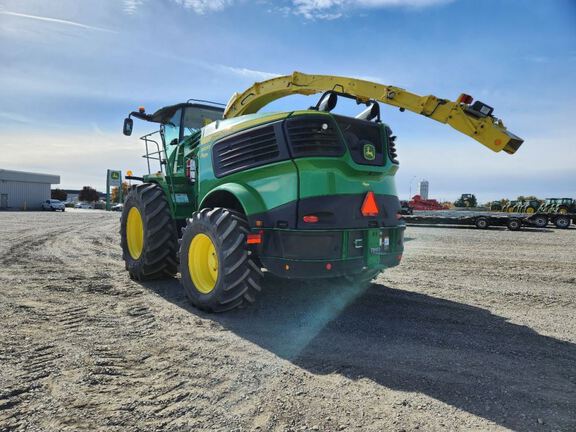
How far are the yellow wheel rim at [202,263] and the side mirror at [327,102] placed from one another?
7.26 ft

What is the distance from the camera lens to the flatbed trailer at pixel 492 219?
21562 mm

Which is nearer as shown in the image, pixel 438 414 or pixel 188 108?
pixel 438 414

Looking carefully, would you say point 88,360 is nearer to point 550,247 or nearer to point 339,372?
point 339,372

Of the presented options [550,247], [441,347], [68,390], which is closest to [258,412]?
[68,390]

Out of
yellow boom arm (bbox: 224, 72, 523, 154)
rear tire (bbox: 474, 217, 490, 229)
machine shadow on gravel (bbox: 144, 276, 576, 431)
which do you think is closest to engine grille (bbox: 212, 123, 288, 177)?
yellow boom arm (bbox: 224, 72, 523, 154)

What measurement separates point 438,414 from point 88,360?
9.00 ft

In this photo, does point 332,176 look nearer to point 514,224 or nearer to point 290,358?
point 290,358

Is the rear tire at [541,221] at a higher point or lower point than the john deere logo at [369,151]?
lower

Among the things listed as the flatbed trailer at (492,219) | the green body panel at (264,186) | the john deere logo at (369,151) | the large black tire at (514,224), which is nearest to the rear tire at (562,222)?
the flatbed trailer at (492,219)

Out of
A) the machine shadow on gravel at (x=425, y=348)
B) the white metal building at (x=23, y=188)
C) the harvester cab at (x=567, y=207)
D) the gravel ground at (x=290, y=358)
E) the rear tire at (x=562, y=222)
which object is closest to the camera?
the gravel ground at (x=290, y=358)

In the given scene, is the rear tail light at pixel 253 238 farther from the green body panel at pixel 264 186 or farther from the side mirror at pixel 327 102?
the side mirror at pixel 327 102

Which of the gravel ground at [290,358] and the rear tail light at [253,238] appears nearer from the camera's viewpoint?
the gravel ground at [290,358]

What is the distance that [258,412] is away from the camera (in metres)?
2.75

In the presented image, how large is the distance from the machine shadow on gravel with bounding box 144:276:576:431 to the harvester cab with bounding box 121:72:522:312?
0.54m
